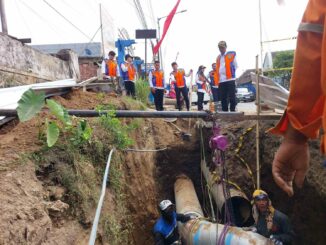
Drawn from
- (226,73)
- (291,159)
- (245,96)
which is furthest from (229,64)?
(245,96)

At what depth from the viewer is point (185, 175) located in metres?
9.58

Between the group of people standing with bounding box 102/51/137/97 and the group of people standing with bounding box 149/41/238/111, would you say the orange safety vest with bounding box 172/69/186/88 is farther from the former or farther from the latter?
the group of people standing with bounding box 102/51/137/97

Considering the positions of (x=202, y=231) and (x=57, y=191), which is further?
(x=202, y=231)

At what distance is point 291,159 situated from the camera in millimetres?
1604

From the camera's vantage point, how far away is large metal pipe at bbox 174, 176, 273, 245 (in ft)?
19.5

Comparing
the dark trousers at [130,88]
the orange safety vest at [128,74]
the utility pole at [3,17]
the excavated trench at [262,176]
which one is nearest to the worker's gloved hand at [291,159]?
the excavated trench at [262,176]

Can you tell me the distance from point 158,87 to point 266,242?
285 inches

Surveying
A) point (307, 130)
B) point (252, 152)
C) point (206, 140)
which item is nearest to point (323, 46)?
point (307, 130)

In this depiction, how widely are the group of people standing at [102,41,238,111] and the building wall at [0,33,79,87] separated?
1.94 m

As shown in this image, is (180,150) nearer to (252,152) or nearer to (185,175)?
(185,175)

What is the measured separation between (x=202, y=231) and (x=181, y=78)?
23.6 ft

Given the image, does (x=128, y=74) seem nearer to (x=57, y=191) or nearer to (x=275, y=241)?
(x=275, y=241)

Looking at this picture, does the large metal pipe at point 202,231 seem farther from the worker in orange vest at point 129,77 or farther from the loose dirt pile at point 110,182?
the worker in orange vest at point 129,77

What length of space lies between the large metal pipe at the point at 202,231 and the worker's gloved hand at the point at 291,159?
381cm
